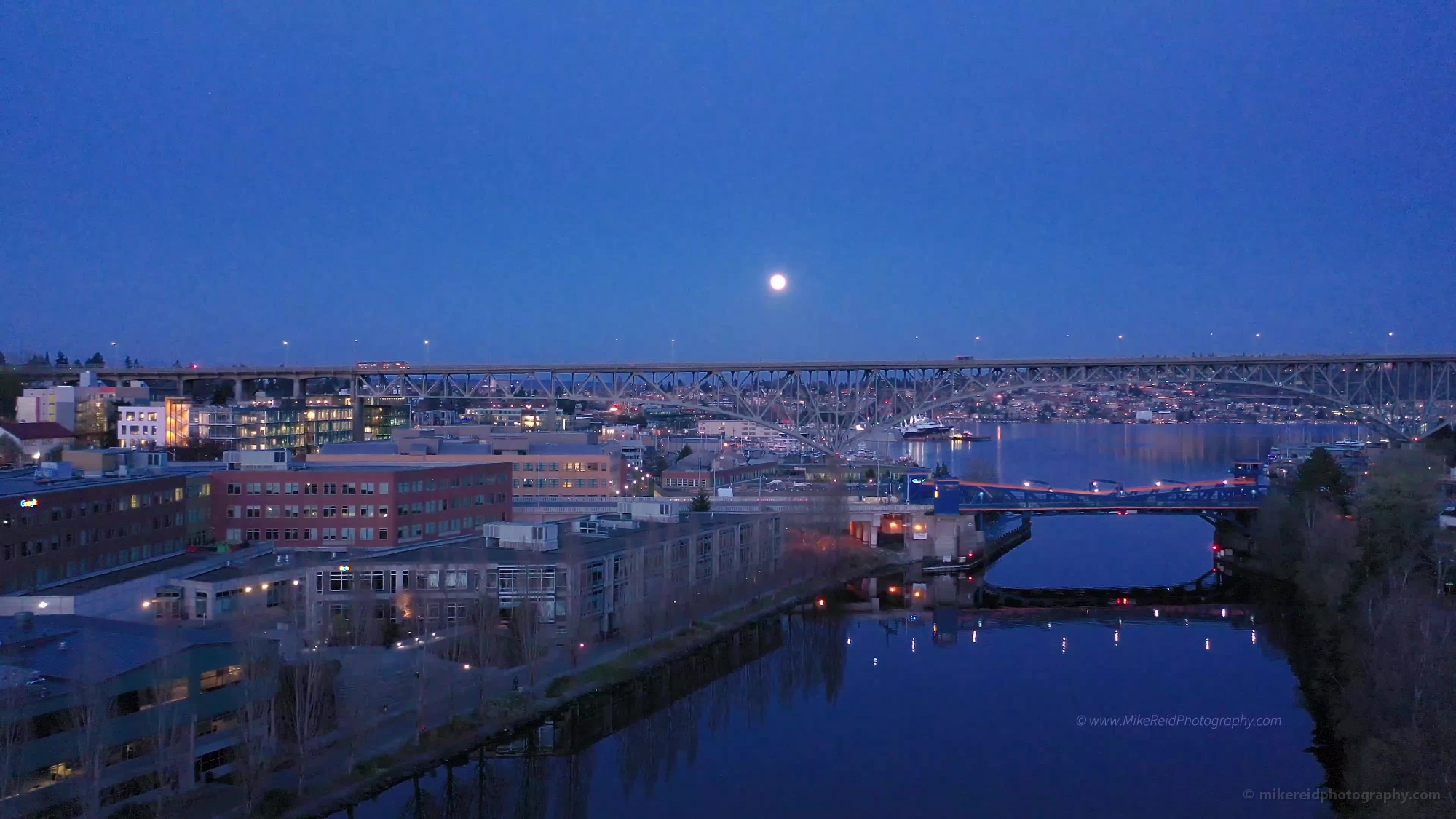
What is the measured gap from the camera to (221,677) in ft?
20.3

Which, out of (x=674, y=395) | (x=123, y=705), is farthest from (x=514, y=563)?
(x=674, y=395)

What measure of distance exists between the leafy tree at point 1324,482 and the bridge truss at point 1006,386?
20.0 ft

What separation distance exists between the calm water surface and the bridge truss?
8.16 metres

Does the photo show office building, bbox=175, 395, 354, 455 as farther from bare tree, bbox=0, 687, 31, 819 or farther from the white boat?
the white boat

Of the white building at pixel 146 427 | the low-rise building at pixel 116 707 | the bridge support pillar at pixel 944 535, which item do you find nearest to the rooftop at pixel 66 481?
the low-rise building at pixel 116 707

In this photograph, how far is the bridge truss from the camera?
66.9 ft

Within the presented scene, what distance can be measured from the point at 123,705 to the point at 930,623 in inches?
339

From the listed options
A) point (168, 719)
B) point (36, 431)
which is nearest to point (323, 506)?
point (168, 719)

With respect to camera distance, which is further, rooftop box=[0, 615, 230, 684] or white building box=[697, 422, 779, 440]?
white building box=[697, 422, 779, 440]

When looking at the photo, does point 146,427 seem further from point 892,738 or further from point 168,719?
point 892,738

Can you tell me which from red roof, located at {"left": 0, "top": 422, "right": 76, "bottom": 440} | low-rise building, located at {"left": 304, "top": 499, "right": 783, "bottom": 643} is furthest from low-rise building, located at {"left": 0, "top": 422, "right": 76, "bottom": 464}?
low-rise building, located at {"left": 304, "top": 499, "right": 783, "bottom": 643}

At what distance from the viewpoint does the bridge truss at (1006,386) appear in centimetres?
2039

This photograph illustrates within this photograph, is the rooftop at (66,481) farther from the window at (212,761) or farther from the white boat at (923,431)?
the white boat at (923,431)

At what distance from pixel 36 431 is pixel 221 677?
14.7 meters
